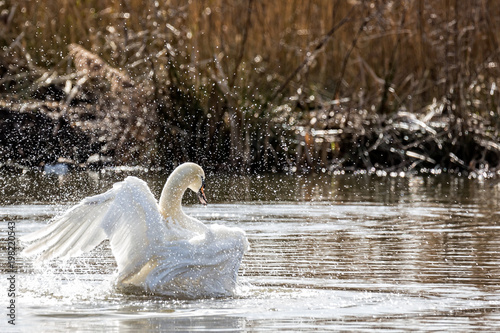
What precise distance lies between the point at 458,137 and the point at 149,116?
3792 mm

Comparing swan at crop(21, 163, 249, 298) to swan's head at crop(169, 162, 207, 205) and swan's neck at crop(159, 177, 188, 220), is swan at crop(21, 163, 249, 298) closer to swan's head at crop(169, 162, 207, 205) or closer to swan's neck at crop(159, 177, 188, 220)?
swan's neck at crop(159, 177, 188, 220)

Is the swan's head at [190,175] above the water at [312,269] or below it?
above

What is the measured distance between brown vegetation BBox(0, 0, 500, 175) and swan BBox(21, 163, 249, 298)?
6278mm

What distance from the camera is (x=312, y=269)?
21.5 ft

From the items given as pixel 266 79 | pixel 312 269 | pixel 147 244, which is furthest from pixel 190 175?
pixel 266 79

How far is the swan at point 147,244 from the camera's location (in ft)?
18.9

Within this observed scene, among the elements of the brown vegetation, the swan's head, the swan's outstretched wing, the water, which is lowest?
the water

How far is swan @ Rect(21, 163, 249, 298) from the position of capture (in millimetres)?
5773

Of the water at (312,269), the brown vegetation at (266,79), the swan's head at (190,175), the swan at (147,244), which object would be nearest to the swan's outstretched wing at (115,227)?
the swan at (147,244)

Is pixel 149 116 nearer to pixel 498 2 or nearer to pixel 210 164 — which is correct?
pixel 210 164

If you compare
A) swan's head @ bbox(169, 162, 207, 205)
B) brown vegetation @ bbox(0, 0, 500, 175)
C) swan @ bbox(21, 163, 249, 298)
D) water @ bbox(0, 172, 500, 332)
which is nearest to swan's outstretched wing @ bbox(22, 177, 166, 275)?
swan @ bbox(21, 163, 249, 298)

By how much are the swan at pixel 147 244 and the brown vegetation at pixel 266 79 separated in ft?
20.6

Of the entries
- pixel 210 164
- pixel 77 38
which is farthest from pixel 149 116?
pixel 77 38

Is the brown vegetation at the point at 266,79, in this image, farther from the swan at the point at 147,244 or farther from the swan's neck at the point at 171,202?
the swan at the point at 147,244
